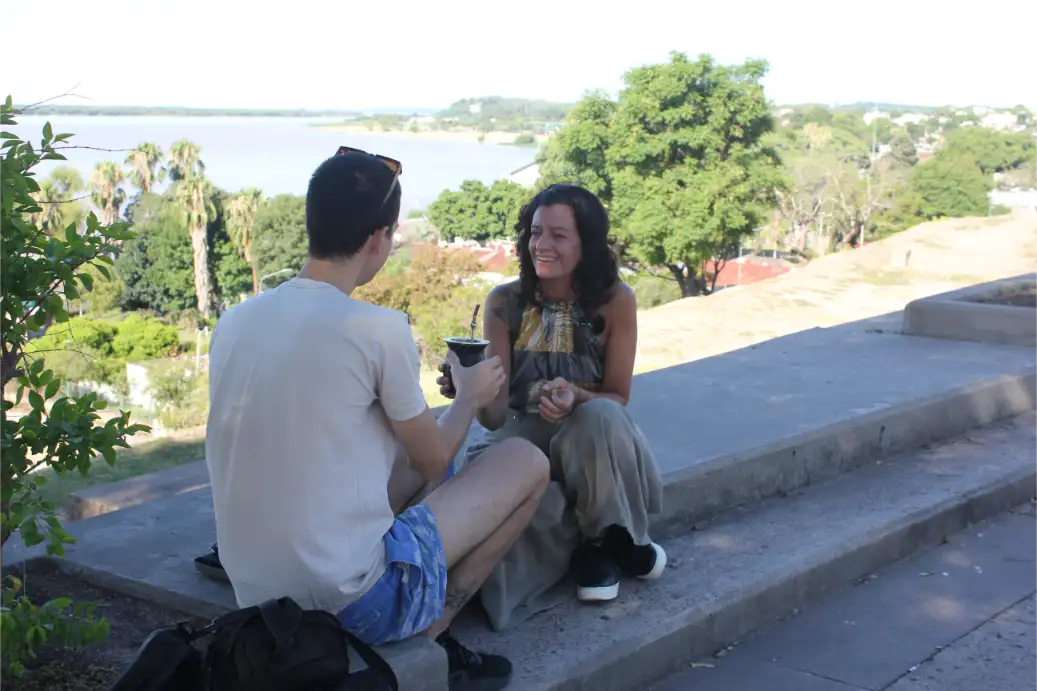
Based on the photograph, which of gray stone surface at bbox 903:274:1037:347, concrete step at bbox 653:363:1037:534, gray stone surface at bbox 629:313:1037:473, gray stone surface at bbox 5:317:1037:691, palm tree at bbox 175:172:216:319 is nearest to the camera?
gray stone surface at bbox 5:317:1037:691

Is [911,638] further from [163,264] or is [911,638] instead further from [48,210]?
[163,264]

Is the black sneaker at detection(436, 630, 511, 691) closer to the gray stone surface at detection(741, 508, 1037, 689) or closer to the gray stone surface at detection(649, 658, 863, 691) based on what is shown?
the gray stone surface at detection(649, 658, 863, 691)

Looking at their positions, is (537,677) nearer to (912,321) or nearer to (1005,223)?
(912,321)

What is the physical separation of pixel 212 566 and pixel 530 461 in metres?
1.09

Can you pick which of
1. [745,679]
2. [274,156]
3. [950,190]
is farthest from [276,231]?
[274,156]

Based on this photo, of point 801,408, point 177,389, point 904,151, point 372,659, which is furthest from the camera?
point 904,151

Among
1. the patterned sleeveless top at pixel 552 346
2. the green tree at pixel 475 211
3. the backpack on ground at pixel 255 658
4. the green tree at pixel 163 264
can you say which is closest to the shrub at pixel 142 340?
the green tree at pixel 163 264

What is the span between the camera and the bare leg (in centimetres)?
291

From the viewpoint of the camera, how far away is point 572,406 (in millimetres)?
3627

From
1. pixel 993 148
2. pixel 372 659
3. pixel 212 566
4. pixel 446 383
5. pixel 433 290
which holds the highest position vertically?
pixel 446 383

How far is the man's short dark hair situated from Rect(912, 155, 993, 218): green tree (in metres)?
70.0

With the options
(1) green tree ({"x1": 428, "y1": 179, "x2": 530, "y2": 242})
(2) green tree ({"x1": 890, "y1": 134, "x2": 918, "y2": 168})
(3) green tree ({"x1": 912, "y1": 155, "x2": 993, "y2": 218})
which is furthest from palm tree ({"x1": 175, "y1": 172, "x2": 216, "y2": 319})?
(2) green tree ({"x1": 890, "y1": 134, "x2": 918, "y2": 168})

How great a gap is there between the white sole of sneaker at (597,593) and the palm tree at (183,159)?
42.3m

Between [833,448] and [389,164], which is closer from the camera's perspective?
[389,164]
